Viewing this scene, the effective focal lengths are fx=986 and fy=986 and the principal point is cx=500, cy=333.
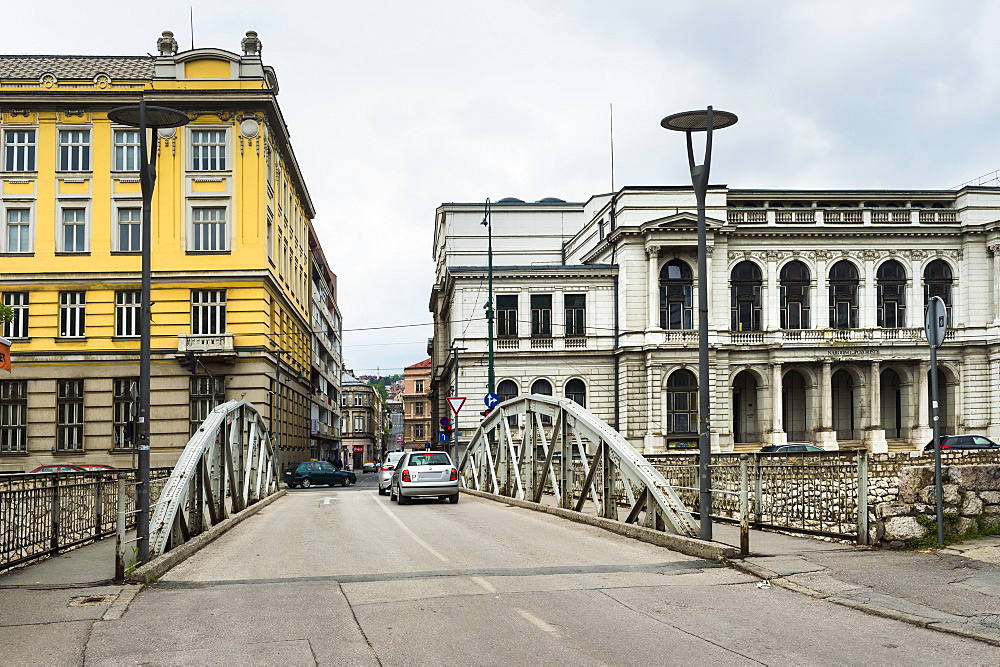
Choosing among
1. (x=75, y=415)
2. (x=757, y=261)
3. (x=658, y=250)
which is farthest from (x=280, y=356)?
(x=757, y=261)

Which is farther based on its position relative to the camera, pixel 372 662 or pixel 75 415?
pixel 75 415

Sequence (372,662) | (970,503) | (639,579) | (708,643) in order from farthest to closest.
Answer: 1. (970,503)
2. (639,579)
3. (708,643)
4. (372,662)

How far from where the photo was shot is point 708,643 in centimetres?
823

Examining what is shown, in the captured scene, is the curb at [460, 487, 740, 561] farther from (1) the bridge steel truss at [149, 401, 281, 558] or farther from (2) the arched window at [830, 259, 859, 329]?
(2) the arched window at [830, 259, 859, 329]

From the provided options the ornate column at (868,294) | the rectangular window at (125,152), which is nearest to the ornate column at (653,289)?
the ornate column at (868,294)

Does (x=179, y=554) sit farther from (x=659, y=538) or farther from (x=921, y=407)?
(x=921, y=407)

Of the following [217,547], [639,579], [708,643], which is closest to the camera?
[708,643]

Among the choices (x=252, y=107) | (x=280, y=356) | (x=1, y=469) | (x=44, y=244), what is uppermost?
(x=252, y=107)

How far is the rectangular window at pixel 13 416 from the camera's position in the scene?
1690 inches

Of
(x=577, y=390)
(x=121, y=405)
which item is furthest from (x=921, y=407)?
(x=121, y=405)

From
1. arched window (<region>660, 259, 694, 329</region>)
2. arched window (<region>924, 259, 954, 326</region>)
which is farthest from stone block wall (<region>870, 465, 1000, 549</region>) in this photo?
arched window (<region>924, 259, 954, 326</region>)

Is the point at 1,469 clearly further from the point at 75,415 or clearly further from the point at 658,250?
the point at 658,250

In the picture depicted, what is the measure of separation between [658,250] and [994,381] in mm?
22696

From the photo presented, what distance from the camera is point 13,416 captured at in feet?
141
